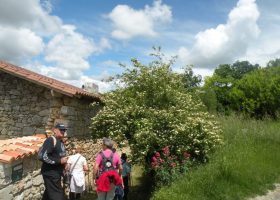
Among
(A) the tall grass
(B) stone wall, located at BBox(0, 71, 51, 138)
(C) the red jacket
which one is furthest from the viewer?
(B) stone wall, located at BBox(0, 71, 51, 138)

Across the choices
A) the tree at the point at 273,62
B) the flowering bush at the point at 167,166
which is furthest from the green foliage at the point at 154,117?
the tree at the point at 273,62

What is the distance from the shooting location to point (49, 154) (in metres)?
6.80

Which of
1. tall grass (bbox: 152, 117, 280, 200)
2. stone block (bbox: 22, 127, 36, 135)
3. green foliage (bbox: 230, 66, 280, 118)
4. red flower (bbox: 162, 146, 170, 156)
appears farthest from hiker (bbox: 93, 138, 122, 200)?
green foliage (bbox: 230, 66, 280, 118)

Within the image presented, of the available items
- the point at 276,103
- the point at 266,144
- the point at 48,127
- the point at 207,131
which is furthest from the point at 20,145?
the point at 276,103

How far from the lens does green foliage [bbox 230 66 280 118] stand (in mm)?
33281

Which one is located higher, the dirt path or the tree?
the tree

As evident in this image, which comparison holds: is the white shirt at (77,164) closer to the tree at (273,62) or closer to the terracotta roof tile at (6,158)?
the terracotta roof tile at (6,158)

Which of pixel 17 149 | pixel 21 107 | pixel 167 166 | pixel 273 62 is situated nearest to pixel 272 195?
pixel 167 166

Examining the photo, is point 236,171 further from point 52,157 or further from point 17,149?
point 17,149

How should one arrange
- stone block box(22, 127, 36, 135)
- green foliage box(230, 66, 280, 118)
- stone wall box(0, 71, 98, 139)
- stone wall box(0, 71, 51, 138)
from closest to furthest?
stone wall box(0, 71, 98, 139) → stone wall box(0, 71, 51, 138) → stone block box(22, 127, 36, 135) → green foliage box(230, 66, 280, 118)

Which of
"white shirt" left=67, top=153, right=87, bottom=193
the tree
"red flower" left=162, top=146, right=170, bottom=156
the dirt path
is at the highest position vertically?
the tree

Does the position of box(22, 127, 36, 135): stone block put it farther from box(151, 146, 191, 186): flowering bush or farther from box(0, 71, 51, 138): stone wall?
box(151, 146, 191, 186): flowering bush

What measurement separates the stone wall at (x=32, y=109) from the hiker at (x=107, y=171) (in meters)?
3.55

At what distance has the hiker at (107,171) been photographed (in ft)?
24.3
